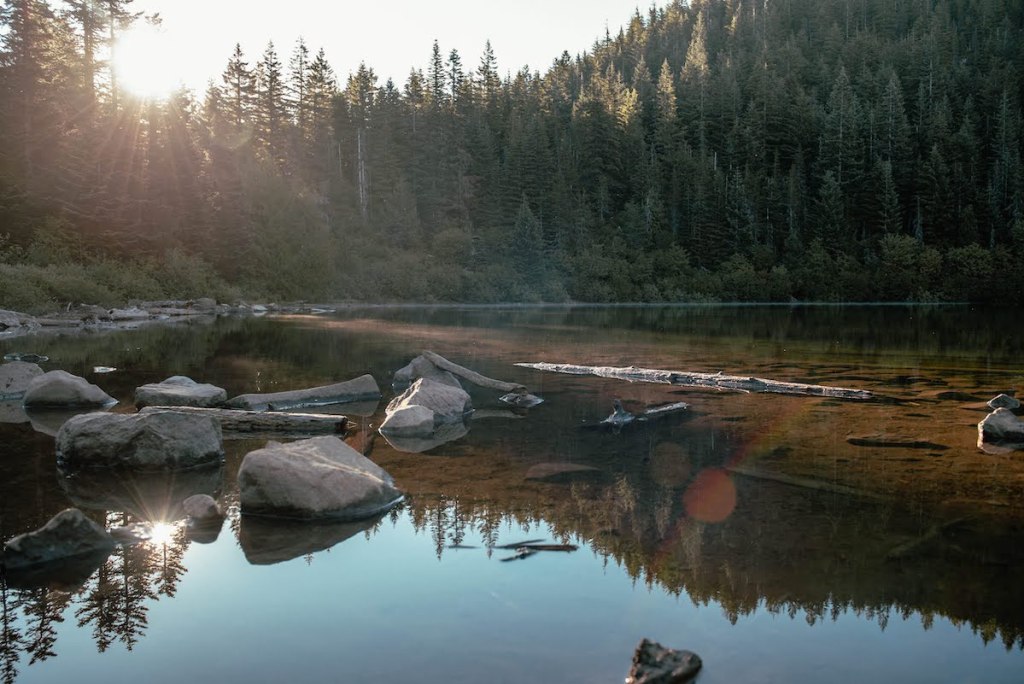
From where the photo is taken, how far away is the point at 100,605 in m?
5.17

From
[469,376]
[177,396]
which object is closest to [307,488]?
[177,396]

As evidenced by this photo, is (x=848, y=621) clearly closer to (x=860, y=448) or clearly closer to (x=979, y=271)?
(x=860, y=448)

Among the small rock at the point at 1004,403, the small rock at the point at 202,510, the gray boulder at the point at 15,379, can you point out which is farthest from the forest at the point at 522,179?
the small rock at the point at 1004,403

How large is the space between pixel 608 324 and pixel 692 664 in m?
33.4

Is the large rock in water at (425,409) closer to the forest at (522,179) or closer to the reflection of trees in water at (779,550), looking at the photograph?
the reflection of trees in water at (779,550)

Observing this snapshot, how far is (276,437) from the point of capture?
418 inches

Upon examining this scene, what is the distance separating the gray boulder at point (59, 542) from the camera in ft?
18.9

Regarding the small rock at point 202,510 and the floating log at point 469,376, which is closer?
the small rock at point 202,510

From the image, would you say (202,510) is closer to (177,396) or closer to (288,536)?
(288,536)

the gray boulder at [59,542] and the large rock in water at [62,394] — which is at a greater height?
the large rock in water at [62,394]

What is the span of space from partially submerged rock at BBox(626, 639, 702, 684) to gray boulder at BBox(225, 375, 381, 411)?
978 cm

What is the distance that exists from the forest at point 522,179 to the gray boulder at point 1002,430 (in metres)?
37.6

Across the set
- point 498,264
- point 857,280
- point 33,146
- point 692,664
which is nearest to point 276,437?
point 692,664

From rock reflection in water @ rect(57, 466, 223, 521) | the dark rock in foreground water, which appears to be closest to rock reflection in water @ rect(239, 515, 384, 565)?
rock reflection in water @ rect(57, 466, 223, 521)
